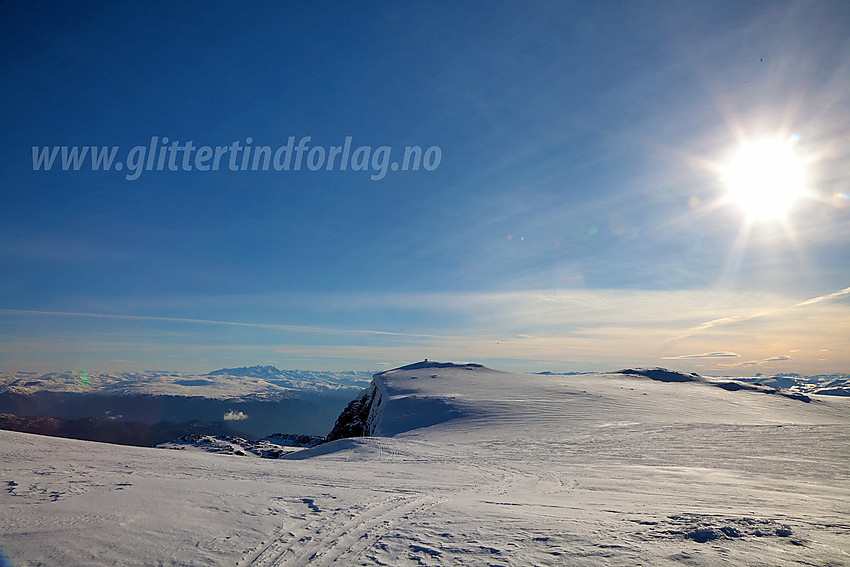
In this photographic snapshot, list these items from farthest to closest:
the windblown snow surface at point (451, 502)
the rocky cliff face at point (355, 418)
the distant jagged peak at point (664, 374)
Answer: the distant jagged peak at point (664, 374), the rocky cliff face at point (355, 418), the windblown snow surface at point (451, 502)

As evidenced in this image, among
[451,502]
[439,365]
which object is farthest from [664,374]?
[451,502]

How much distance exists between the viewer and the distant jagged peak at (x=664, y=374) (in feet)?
157

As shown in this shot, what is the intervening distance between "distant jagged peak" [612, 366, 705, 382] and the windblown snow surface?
35046 millimetres

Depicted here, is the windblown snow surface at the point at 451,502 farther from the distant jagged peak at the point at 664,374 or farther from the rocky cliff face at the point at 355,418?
the distant jagged peak at the point at 664,374

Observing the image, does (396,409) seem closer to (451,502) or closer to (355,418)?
(355,418)

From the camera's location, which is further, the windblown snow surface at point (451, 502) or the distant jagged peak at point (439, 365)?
the distant jagged peak at point (439, 365)

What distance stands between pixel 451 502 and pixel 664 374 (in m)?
53.4

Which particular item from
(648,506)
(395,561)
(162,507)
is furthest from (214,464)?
(648,506)

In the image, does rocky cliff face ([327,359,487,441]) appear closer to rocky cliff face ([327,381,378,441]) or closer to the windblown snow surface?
rocky cliff face ([327,381,378,441])

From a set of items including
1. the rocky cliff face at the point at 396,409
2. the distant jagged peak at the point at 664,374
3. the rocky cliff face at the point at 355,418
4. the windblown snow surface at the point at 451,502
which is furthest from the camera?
the distant jagged peak at the point at 664,374

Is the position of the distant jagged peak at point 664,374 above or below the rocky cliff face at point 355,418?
above

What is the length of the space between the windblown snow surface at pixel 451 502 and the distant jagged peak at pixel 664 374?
3505 centimetres

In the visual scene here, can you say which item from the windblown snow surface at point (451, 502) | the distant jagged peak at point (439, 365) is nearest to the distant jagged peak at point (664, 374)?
the distant jagged peak at point (439, 365)

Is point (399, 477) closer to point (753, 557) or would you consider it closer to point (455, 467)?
point (455, 467)
